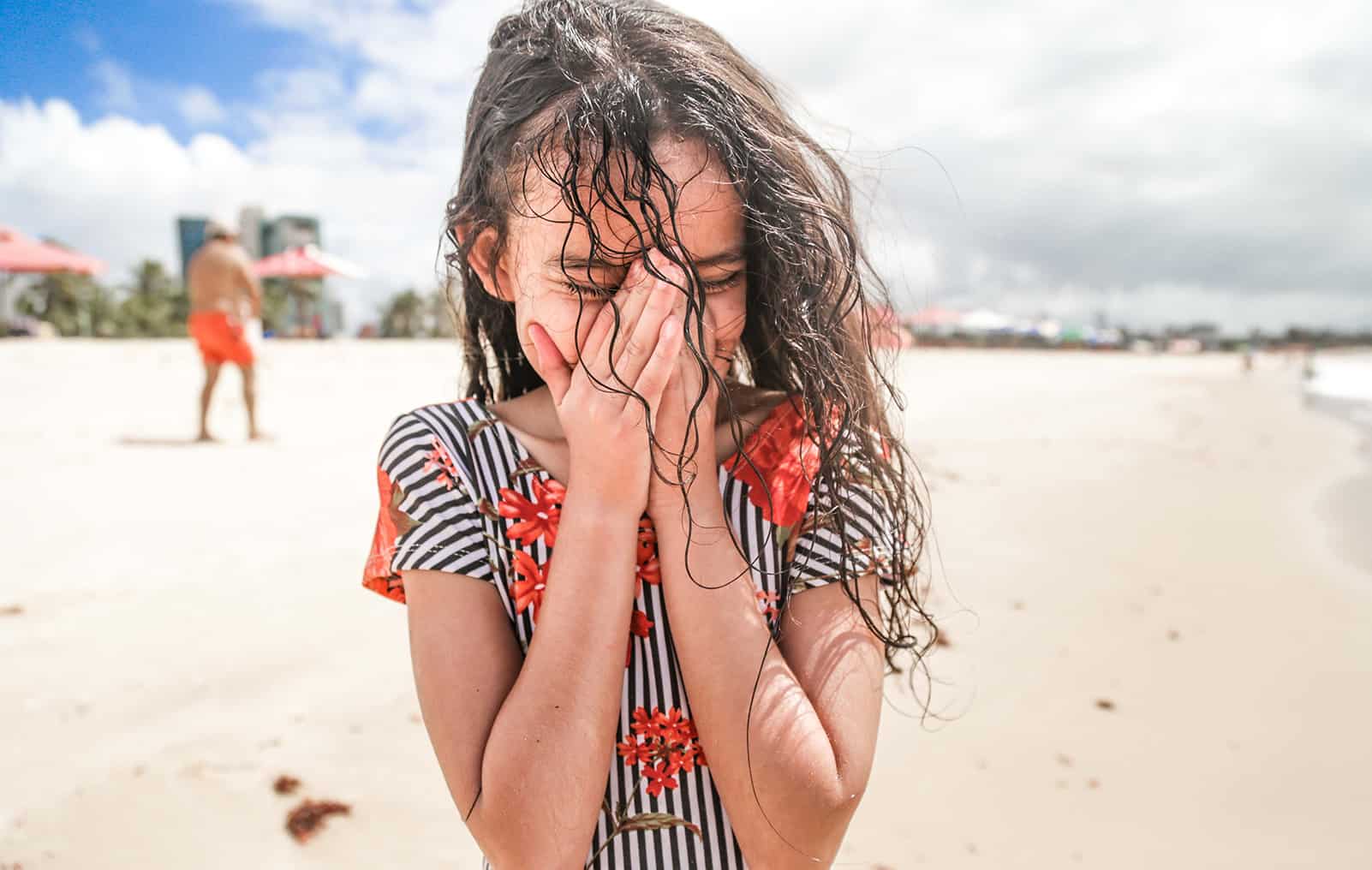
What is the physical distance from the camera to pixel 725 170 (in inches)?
48.5

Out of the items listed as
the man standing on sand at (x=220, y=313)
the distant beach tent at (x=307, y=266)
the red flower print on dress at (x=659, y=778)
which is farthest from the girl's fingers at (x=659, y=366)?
the distant beach tent at (x=307, y=266)

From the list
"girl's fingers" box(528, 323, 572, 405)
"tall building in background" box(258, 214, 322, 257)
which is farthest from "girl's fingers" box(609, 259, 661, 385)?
"tall building in background" box(258, 214, 322, 257)

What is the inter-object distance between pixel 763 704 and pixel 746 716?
0.03 meters

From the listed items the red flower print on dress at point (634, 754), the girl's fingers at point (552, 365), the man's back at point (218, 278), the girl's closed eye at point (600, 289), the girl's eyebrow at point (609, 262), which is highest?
the man's back at point (218, 278)

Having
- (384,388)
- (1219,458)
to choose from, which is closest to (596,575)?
(1219,458)

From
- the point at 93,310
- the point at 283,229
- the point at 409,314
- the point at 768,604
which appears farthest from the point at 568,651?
the point at 283,229

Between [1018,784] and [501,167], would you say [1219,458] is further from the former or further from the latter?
[501,167]

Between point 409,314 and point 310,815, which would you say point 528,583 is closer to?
point 310,815

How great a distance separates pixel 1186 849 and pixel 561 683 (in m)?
2.18

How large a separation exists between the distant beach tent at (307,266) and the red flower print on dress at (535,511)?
23900 mm

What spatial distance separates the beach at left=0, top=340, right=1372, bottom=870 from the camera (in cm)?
229

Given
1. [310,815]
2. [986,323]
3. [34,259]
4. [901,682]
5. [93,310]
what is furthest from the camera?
[986,323]

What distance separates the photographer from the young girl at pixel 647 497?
1072mm

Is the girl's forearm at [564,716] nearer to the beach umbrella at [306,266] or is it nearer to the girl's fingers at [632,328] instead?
the girl's fingers at [632,328]
